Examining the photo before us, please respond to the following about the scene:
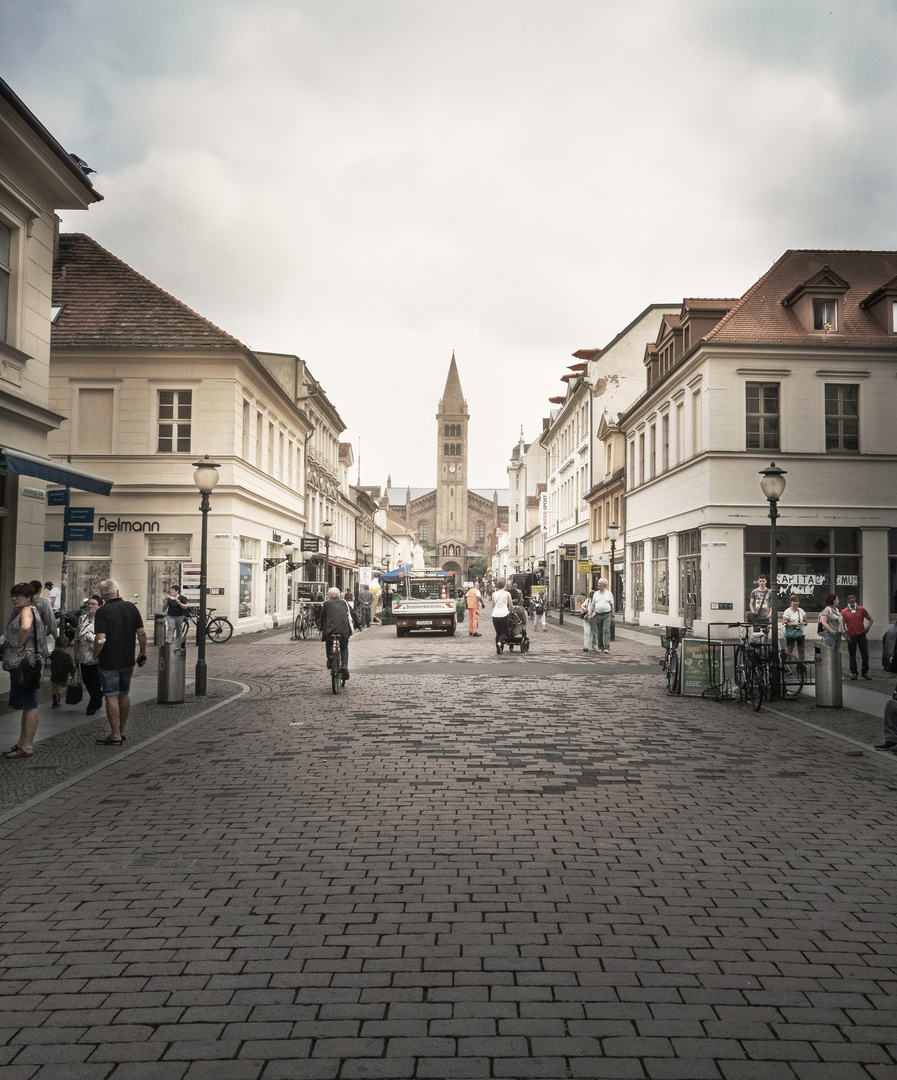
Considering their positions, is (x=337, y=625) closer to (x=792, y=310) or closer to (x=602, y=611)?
(x=602, y=611)

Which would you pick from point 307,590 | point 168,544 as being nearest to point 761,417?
point 307,590

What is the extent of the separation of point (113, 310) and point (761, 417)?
20.7 m

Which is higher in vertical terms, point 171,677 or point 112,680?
point 112,680

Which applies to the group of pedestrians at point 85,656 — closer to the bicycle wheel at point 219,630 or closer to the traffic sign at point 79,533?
the traffic sign at point 79,533

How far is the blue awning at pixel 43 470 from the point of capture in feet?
40.0

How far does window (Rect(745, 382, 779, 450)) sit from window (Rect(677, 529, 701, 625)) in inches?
129

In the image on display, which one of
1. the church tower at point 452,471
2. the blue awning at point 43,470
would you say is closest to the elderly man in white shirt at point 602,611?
the blue awning at point 43,470

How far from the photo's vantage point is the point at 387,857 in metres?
5.64

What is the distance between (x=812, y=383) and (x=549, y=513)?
40.5 metres

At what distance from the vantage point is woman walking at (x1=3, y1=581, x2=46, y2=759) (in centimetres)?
874

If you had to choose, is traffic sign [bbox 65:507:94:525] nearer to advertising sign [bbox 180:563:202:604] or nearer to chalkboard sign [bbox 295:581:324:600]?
advertising sign [bbox 180:563:202:604]

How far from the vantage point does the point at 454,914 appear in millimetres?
4652

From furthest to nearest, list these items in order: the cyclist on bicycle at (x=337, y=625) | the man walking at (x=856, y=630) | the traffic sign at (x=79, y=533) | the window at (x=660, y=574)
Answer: the window at (x=660, y=574) < the traffic sign at (x=79, y=533) < the man walking at (x=856, y=630) < the cyclist on bicycle at (x=337, y=625)

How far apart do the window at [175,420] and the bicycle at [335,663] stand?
15499mm
